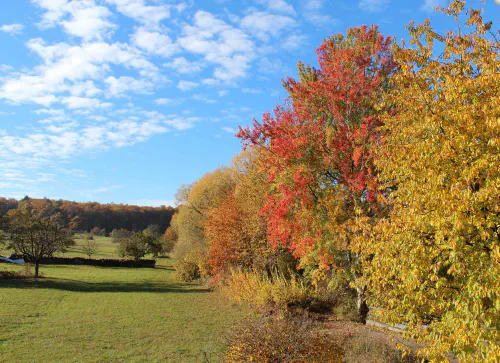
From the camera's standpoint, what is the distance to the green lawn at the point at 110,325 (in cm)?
1027

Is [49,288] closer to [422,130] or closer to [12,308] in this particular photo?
[12,308]

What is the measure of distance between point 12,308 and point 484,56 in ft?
68.9

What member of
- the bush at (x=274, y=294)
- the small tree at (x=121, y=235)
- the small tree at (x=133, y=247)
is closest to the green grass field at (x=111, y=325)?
the bush at (x=274, y=294)

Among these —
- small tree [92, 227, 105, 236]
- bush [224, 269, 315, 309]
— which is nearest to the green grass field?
bush [224, 269, 315, 309]

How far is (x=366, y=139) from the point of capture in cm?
1284

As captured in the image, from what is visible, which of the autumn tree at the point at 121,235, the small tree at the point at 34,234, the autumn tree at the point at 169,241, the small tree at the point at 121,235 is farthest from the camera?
the autumn tree at the point at 169,241

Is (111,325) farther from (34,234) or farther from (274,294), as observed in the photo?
(34,234)

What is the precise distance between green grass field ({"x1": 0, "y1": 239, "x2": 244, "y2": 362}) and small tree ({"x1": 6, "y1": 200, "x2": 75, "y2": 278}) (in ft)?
25.3

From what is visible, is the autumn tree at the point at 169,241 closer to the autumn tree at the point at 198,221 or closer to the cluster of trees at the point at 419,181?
the autumn tree at the point at 198,221

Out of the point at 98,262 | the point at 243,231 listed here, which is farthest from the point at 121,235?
the point at 243,231

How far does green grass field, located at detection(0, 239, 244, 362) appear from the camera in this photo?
33.7 feet

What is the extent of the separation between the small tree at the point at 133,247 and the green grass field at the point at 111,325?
2748cm

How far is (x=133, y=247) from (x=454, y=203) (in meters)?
53.2

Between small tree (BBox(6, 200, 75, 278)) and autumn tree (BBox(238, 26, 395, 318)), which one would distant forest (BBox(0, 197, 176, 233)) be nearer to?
small tree (BBox(6, 200, 75, 278))
